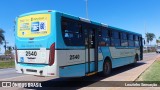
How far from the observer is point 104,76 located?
48.8 feet

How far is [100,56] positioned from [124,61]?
518cm

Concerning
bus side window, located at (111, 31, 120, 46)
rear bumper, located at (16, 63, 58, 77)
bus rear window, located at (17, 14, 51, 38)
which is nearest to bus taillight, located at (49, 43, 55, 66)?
rear bumper, located at (16, 63, 58, 77)

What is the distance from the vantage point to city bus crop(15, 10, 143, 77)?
1027 centimetres

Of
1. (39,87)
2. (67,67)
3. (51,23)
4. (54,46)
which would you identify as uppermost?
(51,23)

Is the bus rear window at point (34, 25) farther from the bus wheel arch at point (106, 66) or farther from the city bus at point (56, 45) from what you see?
the bus wheel arch at point (106, 66)

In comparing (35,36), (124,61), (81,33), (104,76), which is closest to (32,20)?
(35,36)

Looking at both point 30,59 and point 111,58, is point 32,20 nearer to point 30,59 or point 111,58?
point 30,59

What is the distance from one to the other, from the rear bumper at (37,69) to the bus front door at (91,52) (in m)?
2.71

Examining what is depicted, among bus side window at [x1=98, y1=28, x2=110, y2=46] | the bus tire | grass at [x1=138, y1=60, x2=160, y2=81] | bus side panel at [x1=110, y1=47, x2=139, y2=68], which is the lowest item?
grass at [x1=138, y1=60, x2=160, y2=81]

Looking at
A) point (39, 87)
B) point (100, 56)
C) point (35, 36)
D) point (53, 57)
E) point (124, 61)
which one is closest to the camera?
point (53, 57)

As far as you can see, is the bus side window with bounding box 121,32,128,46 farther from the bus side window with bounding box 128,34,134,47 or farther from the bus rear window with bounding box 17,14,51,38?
the bus rear window with bounding box 17,14,51,38

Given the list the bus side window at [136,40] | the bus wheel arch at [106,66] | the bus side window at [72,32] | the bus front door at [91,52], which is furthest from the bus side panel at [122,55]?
the bus side window at [72,32]

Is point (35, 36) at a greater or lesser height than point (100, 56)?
greater

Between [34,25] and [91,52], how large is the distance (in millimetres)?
3459
